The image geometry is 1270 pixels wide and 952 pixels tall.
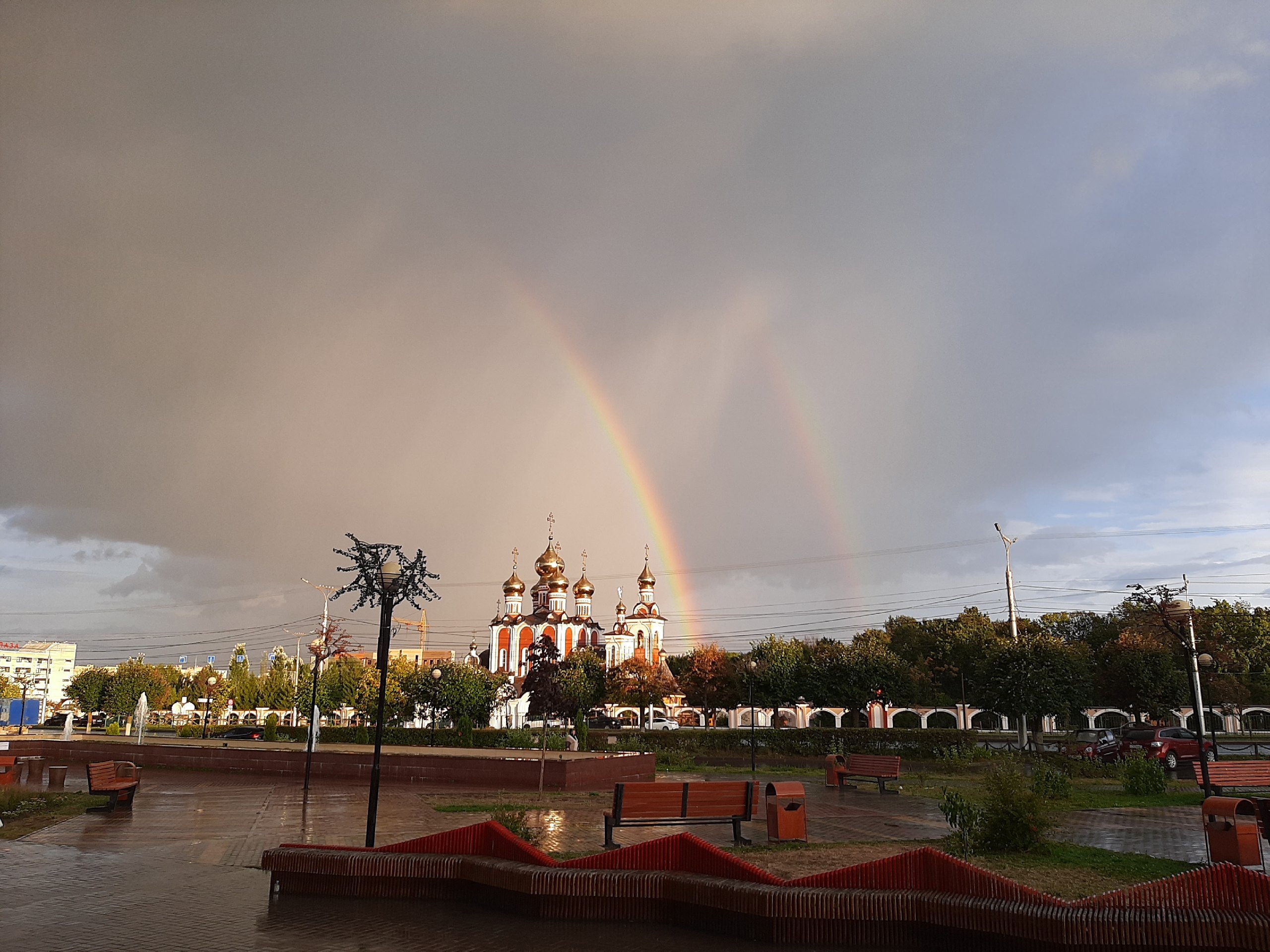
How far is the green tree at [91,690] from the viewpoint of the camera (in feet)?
202

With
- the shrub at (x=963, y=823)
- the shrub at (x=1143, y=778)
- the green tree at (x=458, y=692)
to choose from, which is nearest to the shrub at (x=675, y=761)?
the green tree at (x=458, y=692)

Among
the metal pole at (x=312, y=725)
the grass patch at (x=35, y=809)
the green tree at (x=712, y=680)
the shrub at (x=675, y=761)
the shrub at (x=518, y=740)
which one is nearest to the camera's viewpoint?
the grass patch at (x=35, y=809)

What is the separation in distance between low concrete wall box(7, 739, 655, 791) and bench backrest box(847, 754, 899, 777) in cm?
599

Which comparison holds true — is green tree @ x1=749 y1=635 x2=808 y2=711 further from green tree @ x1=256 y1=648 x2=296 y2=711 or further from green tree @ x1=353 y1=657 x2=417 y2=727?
green tree @ x1=256 y1=648 x2=296 y2=711

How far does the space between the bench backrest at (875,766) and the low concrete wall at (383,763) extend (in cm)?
599

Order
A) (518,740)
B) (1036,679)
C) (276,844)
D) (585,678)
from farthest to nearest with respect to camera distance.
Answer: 1. (585,678)
2. (1036,679)
3. (518,740)
4. (276,844)

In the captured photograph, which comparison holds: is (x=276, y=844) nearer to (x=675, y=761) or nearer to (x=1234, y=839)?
(x=1234, y=839)

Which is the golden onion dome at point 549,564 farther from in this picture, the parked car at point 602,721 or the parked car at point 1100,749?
the parked car at point 1100,749

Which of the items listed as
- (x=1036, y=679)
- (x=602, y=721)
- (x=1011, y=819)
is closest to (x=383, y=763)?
(x=1011, y=819)

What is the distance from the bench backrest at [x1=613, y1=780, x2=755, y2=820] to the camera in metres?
11.9

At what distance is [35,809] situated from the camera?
1633 centimetres

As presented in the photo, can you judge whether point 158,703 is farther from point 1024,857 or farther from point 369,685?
point 1024,857

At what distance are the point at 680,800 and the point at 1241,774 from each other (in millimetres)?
10853

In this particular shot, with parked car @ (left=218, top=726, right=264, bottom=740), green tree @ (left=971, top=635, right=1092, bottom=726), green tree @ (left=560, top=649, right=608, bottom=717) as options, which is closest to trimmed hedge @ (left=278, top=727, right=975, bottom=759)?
green tree @ (left=971, top=635, right=1092, bottom=726)
